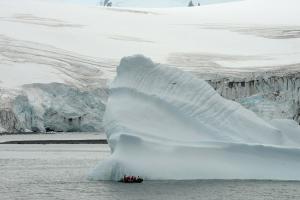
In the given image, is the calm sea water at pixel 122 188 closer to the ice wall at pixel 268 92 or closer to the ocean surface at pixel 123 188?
the ocean surface at pixel 123 188

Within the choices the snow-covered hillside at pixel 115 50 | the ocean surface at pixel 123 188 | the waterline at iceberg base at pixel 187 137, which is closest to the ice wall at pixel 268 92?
the snow-covered hillside at pixel 115 50

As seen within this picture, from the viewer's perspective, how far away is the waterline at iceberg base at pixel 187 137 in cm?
1738

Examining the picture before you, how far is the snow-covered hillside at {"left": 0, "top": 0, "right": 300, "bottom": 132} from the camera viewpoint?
131 ft

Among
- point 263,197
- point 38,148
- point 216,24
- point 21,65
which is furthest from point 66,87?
point 216,24

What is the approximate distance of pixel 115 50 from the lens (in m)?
59.8

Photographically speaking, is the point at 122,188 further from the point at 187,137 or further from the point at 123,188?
the point at 187,137

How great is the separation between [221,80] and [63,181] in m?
25.0

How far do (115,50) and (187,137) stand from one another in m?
42.5

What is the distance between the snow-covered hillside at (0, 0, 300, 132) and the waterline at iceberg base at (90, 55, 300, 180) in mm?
16977

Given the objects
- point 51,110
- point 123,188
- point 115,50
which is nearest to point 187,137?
point 123,188

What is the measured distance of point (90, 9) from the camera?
7806 cm

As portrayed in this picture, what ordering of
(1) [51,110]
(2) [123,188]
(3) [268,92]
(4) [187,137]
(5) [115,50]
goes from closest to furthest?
1. (2) [123,188]
2. (4) [187,137]
3. (1) [51,110]
4. (3) [268,92]
5. (5) [115,50]

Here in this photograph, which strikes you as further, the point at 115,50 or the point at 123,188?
the point at 115,50

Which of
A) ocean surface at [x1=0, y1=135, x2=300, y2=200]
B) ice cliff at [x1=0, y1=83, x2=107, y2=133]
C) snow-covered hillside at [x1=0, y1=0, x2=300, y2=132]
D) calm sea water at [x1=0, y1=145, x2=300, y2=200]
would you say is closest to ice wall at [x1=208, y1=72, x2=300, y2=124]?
snow-covered hillside at [x1=0, y1=0, x2=300, y2=132]
